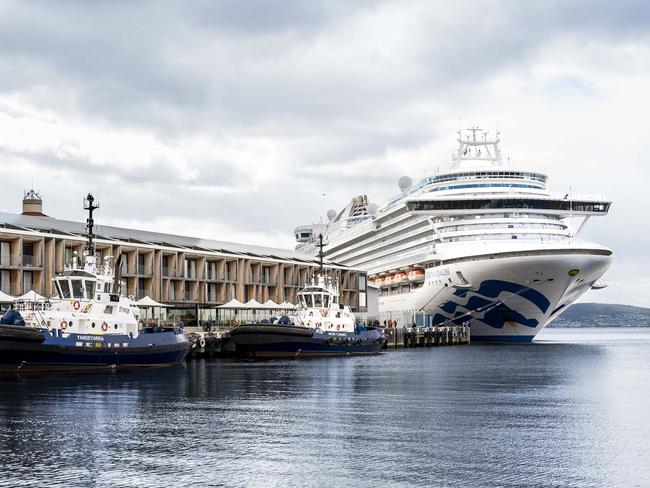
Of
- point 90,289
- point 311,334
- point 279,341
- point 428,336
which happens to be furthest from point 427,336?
point 90,289

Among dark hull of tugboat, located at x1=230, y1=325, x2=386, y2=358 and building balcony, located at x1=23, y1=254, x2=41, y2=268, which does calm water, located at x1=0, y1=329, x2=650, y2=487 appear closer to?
dark hull of tugboat, located at x1=230, y1=325, x2=386, y2=358

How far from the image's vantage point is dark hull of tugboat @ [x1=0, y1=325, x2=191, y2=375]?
45.8 m

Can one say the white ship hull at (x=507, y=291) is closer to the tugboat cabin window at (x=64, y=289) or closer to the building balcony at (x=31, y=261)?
the building balcony at (x=31, y=261)

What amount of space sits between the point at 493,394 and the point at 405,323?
63513 mm

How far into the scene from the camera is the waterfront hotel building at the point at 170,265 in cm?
7294

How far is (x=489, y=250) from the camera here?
279 ft

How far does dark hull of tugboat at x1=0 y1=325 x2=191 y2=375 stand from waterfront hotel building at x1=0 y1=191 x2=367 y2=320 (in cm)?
2099

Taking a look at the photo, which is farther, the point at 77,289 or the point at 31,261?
the point at 31,261

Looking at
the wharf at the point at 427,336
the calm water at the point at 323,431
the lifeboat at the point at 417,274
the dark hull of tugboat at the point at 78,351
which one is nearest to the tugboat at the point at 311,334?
the dark hull of tugboat at the point at 78,351

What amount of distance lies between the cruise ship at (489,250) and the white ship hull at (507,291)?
0.10 meters

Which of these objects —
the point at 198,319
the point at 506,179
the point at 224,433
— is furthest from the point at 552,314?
the point at 224,433

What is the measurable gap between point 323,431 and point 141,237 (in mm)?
65134

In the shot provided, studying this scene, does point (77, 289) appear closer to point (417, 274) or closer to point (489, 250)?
point (489, 250)

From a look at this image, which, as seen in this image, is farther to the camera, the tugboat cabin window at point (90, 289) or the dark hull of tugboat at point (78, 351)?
the tugboat cabin window at point (90, 289)
